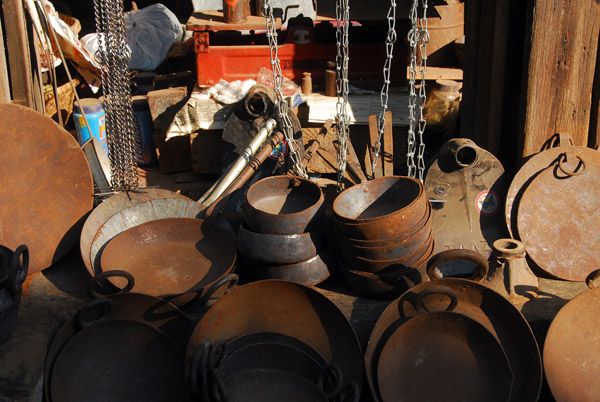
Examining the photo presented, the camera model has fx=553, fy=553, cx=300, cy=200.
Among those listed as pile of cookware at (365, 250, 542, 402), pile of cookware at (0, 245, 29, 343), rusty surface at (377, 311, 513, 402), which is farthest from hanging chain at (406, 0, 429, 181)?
pile of cookware at (0, 245, 29, 343)

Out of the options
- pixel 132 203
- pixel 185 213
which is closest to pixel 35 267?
pixel 132 203

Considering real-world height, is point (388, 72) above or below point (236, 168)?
above

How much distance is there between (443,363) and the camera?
97.1 inches

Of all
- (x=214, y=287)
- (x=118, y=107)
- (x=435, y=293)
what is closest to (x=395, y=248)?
(x=435, y=293)

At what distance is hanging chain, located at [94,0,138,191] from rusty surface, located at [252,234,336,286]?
118 cm

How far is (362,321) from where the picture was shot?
2836 mm

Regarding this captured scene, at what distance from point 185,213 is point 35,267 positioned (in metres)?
0.91

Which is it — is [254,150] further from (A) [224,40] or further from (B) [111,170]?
(A) [224,40]

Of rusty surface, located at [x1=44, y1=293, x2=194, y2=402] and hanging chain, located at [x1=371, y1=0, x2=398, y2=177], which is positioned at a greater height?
hanging chain, located at [x1=371, y1=0, x2=398, y2=177]

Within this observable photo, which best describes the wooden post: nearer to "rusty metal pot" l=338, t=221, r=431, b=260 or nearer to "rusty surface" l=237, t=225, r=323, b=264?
"rusty surface" l=237, t=225, r=323, b=264

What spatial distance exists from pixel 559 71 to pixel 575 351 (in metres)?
1.62

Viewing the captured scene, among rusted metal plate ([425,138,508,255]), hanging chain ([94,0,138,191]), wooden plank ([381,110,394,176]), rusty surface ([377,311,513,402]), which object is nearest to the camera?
rusty surface ([377,311,513,402])

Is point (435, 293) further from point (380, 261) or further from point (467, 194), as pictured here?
point (467, 194)

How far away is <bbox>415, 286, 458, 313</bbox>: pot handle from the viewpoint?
2456 millimetres
